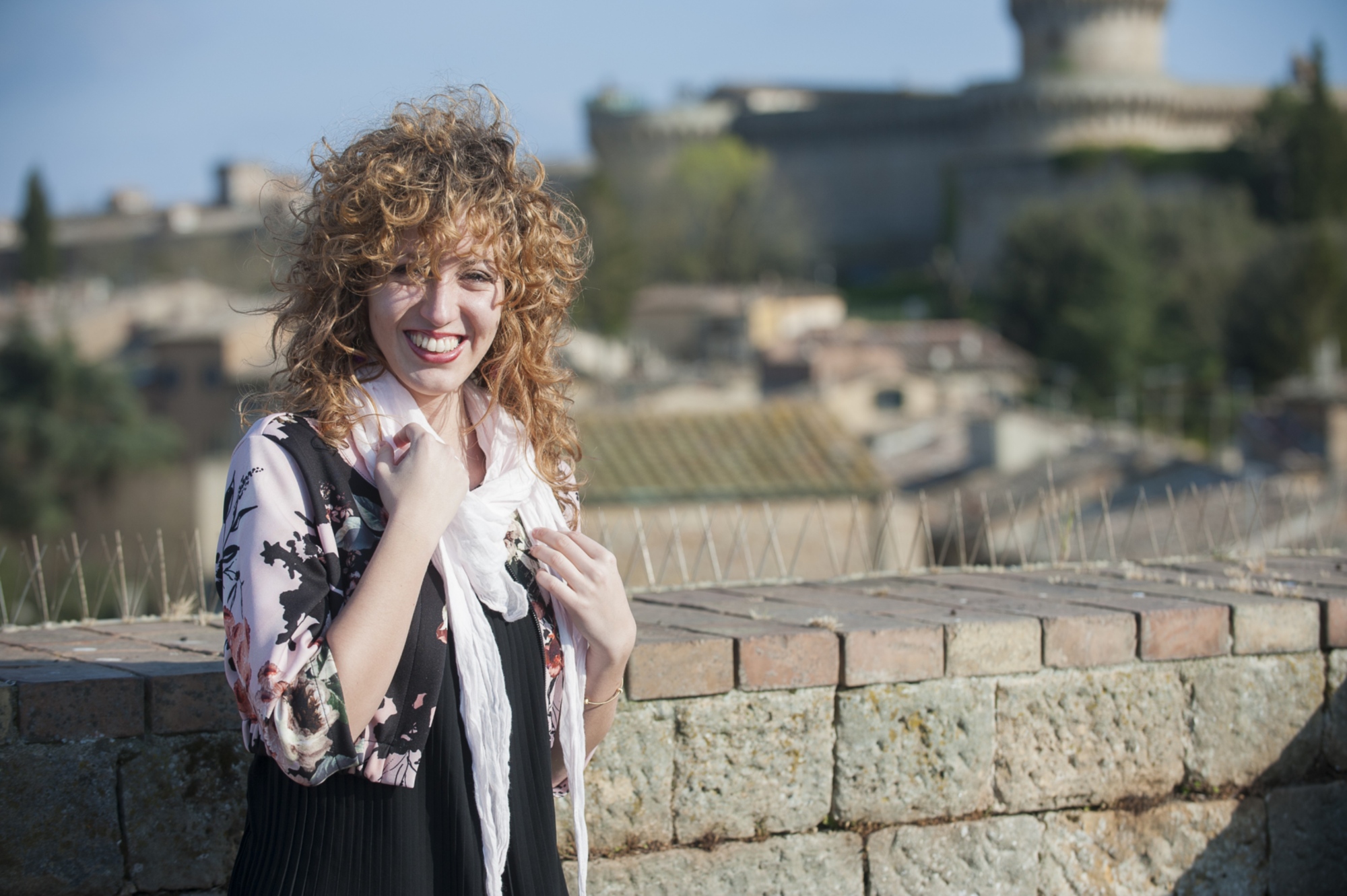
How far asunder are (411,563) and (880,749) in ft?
4.63

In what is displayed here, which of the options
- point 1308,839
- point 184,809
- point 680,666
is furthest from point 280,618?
point 1308,839

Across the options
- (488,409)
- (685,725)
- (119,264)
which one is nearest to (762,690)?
(685,725)

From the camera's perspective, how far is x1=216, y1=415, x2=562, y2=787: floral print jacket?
5.88ft

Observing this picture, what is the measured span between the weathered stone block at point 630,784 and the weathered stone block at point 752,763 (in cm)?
2

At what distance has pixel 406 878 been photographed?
1933 millimetres

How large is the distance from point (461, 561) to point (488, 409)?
26cm

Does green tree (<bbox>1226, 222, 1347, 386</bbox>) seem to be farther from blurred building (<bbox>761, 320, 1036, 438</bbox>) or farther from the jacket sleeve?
the jacket sleeve

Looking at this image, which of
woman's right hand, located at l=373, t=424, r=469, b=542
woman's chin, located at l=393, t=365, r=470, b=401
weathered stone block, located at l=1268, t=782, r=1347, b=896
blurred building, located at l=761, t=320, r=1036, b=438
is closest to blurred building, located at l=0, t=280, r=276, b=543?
blurred building, located at l=761, t=320, r=1036, b=438

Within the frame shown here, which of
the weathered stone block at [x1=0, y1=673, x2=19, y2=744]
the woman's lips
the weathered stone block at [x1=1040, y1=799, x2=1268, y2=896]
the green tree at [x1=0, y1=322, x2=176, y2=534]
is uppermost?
the green tree at [x1=0, y1=322, x2=176, y2=534]

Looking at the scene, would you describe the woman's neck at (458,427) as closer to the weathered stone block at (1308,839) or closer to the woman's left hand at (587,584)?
the woman's left hand at (587,584)

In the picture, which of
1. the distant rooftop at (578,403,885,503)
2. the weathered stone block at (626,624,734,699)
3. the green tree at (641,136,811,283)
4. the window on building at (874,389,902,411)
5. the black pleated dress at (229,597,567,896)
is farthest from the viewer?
the green tree at (641,136,811,283)

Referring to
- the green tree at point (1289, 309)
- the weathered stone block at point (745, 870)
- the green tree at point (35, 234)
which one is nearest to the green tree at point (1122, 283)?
the green tree at point (1289, 309)

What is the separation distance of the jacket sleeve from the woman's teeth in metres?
0.27

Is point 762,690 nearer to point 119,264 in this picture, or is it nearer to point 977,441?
point 977,441
